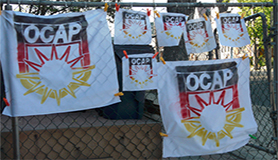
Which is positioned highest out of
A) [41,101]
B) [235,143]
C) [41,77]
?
[41,77]

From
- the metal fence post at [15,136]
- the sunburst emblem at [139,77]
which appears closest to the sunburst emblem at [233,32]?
the sunburst emblem at [139,77]

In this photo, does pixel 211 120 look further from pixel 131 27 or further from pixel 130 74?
pixel 131 27

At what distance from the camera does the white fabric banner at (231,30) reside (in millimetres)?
2648

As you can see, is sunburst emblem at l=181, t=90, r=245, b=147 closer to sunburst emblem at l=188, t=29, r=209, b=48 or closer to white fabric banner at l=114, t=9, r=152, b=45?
sunburst emblem at l=188, t=29, r=209, b=48

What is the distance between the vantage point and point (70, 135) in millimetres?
2383

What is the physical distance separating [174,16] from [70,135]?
5.36ft

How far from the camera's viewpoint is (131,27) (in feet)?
7.99

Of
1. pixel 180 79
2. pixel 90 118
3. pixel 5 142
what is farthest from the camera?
pixel 90 118

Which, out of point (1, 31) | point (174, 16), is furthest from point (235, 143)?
point (1, 31)

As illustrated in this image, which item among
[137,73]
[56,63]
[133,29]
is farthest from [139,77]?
[56,63]

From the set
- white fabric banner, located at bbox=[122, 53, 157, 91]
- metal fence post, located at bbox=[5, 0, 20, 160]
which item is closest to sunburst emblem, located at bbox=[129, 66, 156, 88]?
white fabric banner, located at bbox=[122, 53, 157, 91]

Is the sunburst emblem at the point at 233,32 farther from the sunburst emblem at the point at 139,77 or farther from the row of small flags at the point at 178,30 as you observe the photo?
the sunburst emblem at the point at 139,77

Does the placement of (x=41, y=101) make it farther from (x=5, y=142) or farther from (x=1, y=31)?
(x=1, y=31)

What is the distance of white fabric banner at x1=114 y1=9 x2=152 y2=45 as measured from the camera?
2408 millimetres
